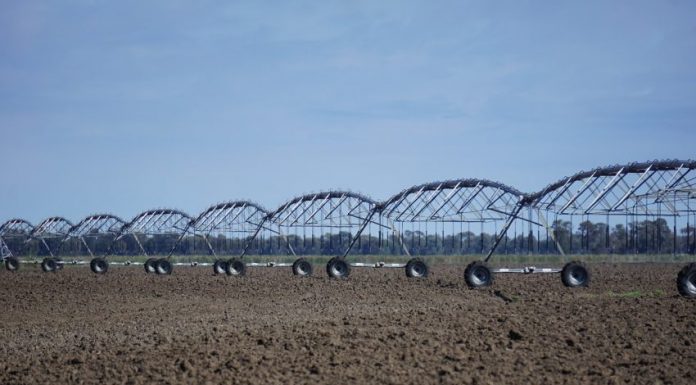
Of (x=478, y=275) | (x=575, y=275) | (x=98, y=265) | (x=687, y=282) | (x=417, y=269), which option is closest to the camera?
(x=687, y=282)

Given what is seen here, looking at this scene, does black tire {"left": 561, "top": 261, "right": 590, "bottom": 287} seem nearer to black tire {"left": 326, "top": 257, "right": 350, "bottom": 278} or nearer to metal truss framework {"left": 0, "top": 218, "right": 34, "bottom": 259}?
black tire {"left": 326, "top": 257, "right": 350, "bottom": 278}

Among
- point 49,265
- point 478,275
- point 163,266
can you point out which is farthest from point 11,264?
point 478,275

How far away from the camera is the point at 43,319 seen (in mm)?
21562

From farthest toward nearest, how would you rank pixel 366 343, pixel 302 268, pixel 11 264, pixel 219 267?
pixel 11 264, pixel 219 267, pixel 302 268, pixel 366 343

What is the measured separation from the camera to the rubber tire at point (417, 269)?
3388 centimetres

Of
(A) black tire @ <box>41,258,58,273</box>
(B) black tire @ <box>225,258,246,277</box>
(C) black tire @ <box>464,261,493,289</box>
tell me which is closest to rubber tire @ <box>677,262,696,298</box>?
(C) black tire @ <box>464,261,493,289</box>

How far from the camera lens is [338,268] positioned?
120ft

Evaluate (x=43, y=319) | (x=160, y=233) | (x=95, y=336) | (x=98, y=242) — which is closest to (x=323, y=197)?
(x=160, y=233)

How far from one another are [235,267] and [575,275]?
64.0 ft

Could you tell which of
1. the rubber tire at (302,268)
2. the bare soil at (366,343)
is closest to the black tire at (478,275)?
the bare soil at (366,343)

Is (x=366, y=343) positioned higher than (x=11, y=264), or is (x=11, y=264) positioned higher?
(x=11, y=264)

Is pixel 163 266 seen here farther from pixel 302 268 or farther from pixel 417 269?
pixel 417 269

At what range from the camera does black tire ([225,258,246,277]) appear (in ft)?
135

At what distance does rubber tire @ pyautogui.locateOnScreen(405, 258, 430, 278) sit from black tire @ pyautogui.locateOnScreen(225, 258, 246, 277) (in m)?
10.1
